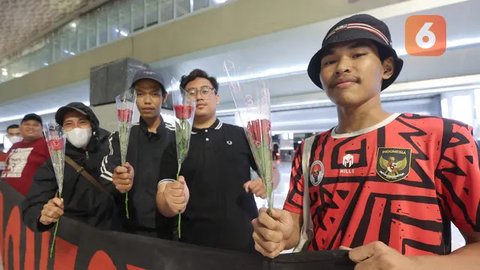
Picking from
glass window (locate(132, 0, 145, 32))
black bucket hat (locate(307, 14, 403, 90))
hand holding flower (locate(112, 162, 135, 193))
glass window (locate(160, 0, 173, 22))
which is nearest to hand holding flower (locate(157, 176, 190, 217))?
hand holding flower (locate(112, 162, 135, 193))

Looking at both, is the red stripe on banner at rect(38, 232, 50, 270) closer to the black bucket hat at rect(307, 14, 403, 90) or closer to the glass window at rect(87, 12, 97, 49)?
the black bucket hat at rect(307, 14, 403, 90)

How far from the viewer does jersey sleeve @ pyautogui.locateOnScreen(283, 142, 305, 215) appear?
0.94m

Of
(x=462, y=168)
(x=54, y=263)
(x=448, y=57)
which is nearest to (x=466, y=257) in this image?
(x=462, y=168)

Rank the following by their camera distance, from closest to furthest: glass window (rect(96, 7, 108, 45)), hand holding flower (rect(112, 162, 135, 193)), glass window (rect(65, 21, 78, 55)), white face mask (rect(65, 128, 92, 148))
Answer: hand holding flower (rect(112, 162, 135, 193)) → white face mask (rect(65, 128, 92, 148)) → glass window (rect(96, 7, 108, 45)) → glass window (rect(65, 21, 78, 55))

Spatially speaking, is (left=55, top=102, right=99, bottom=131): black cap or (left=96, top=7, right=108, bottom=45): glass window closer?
(left=55, top=102, right=99, bottom=131): black cap

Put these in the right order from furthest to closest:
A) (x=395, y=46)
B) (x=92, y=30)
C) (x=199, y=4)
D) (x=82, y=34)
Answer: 1. (x=82, y=34)
2. (x=92, y=30)
3. (x=199, y=4)
4. (x=395, y=46)

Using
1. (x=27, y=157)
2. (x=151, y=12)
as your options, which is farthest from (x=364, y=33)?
(x=151, y=12)

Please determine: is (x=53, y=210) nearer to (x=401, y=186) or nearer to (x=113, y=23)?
(x=401, y=186)

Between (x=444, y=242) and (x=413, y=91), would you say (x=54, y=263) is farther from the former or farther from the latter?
(x=413, y=91)

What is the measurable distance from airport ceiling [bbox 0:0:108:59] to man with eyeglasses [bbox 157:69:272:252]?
7.82 m

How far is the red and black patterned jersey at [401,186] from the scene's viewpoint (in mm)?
694

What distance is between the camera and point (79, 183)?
64.7 inches

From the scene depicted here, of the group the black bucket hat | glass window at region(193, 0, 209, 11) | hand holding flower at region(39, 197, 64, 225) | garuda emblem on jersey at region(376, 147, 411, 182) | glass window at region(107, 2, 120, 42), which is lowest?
hand holding flower at region(39, 197, 64, 225)

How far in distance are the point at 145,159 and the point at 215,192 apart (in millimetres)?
437
